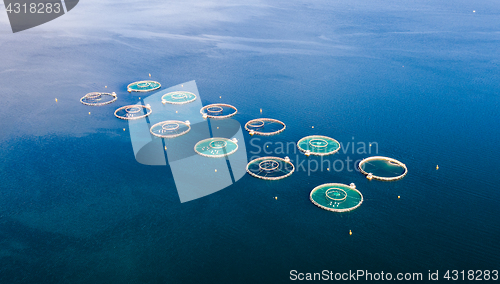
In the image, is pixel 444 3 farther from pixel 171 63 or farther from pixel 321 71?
pixel 171 63

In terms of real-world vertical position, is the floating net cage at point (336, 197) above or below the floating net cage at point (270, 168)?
below

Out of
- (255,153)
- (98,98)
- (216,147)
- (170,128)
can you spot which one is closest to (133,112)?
(170,128)

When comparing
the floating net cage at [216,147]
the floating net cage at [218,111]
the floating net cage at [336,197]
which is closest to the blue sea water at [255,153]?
the floating net cage at [336,197]

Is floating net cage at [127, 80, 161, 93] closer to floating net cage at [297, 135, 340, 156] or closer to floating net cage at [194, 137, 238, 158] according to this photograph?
floating net cage at [194, 137, 238, 158]

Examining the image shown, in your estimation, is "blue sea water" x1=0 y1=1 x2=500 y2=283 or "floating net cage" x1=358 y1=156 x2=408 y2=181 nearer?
"blue sea water" x1=0 y1=1 x2=500 y2=283

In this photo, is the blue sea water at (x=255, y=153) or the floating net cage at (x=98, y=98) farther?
the floating net cage at (x=98, y=98)

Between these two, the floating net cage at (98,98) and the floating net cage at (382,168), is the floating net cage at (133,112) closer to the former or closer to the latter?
the floating net cage at (98,98)

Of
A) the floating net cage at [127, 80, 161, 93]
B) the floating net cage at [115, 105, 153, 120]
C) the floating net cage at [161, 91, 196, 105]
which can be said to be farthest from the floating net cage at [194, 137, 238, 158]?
the floating net cage at [127, 80, 161, 93]
